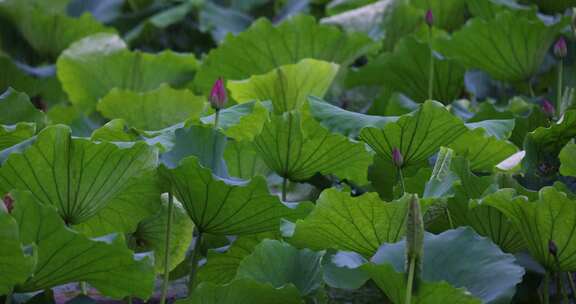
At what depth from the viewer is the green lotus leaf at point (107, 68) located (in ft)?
7.07

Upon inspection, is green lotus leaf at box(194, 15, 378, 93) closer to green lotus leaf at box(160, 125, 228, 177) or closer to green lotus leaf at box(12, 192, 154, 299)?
green lotus leaf at box(160, 125, 228, 177)

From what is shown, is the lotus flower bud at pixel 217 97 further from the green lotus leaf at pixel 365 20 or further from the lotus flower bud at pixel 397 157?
the green lotus leaf at pixel 365 20

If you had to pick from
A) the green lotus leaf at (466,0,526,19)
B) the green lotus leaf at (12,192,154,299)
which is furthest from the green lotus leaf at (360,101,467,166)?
the green lotus leaf at (466,0,526,19)

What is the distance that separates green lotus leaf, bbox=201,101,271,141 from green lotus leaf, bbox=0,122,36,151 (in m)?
0.23

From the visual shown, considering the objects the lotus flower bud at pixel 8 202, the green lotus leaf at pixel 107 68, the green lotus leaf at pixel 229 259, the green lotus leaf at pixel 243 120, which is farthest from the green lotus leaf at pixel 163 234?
the green lotus leaf at pixel 107 68

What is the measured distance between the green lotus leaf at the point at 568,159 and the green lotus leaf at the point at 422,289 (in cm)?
34

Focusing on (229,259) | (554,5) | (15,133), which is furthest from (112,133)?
(554,5)

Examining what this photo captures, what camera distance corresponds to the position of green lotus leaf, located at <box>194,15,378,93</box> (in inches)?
78.6

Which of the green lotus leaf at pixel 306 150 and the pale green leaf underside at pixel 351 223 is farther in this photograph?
the green lotus leaf at pixel 306 150

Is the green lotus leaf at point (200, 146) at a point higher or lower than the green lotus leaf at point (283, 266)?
higher

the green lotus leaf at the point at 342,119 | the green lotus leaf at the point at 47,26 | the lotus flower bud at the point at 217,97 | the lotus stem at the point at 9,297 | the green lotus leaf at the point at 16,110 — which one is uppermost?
the lotus flower bud at the point at 217,97

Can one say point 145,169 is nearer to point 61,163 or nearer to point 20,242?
point 61,163

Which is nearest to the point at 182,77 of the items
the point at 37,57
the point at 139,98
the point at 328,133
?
the point at 139,98

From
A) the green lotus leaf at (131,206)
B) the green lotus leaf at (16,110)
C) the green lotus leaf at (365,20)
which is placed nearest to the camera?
the green lotus leaf at (131,206)
